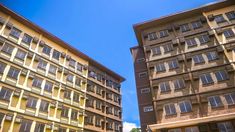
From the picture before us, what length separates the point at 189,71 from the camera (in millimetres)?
22969

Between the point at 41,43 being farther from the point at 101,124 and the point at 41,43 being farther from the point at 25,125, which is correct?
the point at 101,124

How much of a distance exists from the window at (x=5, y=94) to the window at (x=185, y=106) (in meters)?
19.5

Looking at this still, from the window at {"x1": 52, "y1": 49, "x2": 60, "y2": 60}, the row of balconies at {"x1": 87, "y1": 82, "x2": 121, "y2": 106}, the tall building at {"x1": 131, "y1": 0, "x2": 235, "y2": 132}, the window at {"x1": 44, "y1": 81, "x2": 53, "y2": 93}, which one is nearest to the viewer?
the tall building at {"x1": 131, "y1": 0, "x2": 235, "y2": 132}

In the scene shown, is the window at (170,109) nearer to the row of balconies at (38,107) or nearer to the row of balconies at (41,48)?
the row of balconies at (38,107)

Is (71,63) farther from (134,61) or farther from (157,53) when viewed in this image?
(157,53)

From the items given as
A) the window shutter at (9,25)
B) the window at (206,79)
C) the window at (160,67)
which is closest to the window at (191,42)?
the window at (160,67)

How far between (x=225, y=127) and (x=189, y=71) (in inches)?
277

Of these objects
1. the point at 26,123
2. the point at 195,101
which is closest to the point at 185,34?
the point at 195,101

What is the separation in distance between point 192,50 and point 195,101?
678cm

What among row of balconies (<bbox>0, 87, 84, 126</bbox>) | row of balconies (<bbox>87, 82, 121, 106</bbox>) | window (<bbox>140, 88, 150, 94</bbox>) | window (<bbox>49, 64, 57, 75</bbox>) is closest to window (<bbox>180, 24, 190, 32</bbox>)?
window (<bbox>140, 88, 150, 94</bbox>)

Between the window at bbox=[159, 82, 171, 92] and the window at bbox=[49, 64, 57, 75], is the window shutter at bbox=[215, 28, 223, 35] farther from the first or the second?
the window at bbox=[49, 64, 57, 75]

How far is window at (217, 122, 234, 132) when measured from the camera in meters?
18.4

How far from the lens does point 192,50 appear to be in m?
24.4

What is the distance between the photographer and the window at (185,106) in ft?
69.5
